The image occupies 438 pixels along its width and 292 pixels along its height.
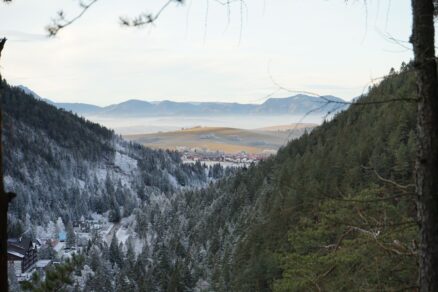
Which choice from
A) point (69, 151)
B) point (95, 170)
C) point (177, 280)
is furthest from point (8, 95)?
point (177, 280)

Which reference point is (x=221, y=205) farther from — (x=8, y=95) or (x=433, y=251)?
(x=8, y=95)

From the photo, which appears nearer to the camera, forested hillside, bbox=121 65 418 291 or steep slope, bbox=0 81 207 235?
forested hillside, bbox=121 65 418 291

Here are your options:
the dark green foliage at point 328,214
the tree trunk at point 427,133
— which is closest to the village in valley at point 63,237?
the dark green foliage at point 328,214

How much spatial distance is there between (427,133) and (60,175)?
17207 centimetres

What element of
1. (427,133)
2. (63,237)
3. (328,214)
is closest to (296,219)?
(328,214)

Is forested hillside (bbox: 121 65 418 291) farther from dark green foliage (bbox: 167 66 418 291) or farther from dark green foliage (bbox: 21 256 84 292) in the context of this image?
dark green foliage (bbox: 21 256 84 292)

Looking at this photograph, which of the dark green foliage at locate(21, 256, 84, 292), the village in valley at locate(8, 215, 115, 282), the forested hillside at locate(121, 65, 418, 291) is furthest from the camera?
the village in valley at locate(8, 215, 115, 282)

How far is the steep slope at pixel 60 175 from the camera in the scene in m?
144

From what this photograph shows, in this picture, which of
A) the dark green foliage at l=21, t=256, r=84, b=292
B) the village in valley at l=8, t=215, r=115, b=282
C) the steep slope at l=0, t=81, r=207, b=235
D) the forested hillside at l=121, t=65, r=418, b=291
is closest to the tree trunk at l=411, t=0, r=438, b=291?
the forested hillside at l=121, t=65, r=418, b=291

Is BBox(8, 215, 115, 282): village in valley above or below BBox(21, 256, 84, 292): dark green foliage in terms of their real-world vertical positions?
below

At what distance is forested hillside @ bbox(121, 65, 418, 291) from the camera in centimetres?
927

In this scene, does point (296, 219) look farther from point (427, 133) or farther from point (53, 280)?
point (427, 133)

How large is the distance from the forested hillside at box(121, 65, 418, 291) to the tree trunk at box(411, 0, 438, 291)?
0.59 ft

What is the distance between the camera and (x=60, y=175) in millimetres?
166750
